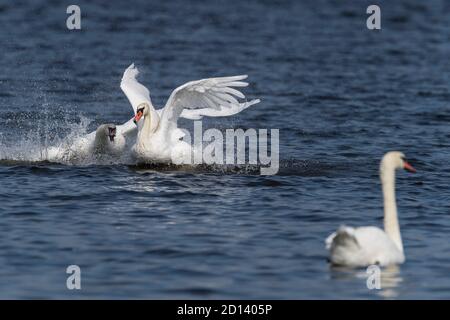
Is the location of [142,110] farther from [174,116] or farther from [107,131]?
[107,131]

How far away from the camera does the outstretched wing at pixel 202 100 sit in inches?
583

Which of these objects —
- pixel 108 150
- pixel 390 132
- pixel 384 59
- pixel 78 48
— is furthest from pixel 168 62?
pixel 108 150

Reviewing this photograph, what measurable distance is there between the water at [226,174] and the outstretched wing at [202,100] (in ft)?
2.87

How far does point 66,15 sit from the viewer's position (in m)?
36.4

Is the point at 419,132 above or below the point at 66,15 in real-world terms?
below

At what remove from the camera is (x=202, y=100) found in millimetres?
15336

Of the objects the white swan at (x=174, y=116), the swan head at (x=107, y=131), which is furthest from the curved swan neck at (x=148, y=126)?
the swan head at (x=107, y=131)

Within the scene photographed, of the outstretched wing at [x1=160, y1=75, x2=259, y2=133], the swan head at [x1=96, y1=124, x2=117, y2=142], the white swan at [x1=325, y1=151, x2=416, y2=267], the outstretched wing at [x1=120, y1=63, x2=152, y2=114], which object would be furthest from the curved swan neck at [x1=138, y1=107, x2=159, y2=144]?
the white swan at [x1=325, y1=151, x2=416, y2=267]

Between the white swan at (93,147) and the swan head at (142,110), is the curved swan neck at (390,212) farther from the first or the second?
the white swan at (93,147)

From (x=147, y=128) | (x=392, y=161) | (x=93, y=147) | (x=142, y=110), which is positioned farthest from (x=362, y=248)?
(x=93, y=147)

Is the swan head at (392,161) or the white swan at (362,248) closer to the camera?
the white swan at (362,248)

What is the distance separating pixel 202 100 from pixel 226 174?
1.11 metres
